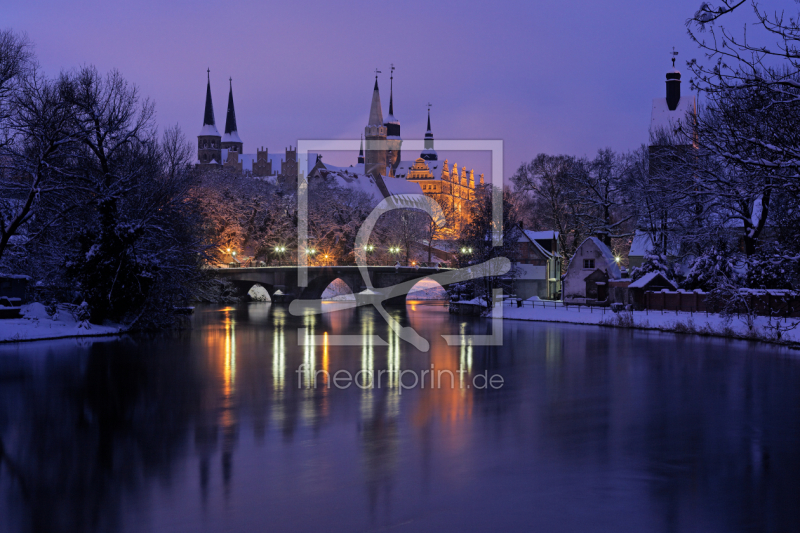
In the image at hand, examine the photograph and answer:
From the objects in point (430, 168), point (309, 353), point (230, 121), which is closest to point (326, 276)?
Result: point (309, 353)

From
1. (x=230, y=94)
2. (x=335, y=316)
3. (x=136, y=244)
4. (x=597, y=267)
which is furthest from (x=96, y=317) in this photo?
(x=230, y=94)

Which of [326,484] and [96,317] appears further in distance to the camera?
[96,317]

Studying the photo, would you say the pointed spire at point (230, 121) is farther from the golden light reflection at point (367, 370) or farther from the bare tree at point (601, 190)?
the golden light reflection at point (367, 370)

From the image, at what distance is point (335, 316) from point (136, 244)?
2037 cm

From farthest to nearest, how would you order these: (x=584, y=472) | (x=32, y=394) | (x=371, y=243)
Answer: (x=371, y=243) → (x=32, y=394) → (x=584, y=472)

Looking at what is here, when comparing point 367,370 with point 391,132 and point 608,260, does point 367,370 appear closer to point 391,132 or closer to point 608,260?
point 608,260

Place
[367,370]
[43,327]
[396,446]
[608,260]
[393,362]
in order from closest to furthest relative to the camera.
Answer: [396,446], [367,370], [393,362], [43,327], [608,260]

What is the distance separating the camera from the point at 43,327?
3450cm

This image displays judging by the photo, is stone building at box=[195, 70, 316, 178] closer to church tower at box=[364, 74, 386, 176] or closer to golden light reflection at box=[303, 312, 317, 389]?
church tower at box=[364, 74, 386, 176]

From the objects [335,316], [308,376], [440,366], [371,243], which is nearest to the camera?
[308,376]

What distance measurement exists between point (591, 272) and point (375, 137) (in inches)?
4269

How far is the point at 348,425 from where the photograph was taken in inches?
674

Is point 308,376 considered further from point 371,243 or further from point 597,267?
point 371,243

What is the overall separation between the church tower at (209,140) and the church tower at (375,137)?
31.6 m
